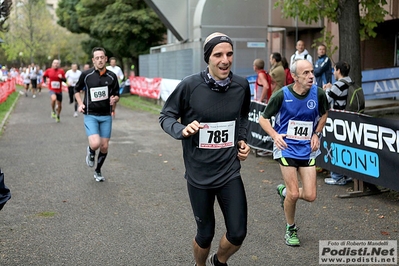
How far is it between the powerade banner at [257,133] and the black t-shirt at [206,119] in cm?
652

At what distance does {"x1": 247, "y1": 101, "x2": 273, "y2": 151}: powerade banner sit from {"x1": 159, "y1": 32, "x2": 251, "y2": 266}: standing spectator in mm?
6509

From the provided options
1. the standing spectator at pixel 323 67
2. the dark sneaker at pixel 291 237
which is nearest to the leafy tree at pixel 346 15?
the standing spectator at pixel 323 67

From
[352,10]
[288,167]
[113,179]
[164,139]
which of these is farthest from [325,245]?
[164,139]

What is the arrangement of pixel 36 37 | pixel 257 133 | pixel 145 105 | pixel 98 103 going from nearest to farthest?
pixel 98 103 → pixel 257 133 → pixel 145 105 → pixel 36 37

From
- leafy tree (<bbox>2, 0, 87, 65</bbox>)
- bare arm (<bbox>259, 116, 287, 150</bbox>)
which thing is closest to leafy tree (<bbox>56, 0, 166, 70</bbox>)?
leafy tree (<bbox>2, 0, 87, 65</bbox>)

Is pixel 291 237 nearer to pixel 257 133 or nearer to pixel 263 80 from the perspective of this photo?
pixel 257 133

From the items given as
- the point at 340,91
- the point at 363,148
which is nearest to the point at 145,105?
the point at 340,91

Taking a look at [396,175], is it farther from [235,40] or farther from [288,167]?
[235,40]

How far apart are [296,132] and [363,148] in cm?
228

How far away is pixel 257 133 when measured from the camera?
11.4 meters

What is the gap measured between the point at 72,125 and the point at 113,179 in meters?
8.72

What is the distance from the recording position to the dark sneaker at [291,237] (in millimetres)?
5770

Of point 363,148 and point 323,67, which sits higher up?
point 323,67

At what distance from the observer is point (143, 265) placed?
5.25 meters
